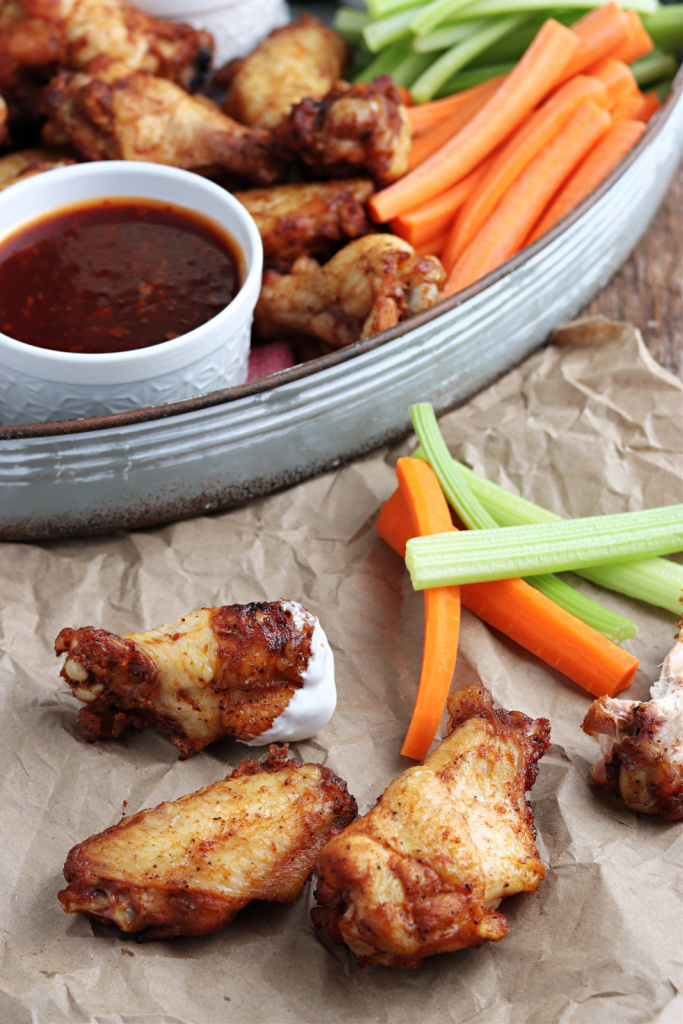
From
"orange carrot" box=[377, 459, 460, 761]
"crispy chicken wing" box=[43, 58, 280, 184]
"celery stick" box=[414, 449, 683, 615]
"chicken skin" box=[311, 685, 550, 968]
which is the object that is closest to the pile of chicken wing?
"crispy chicken wing" box=[43, 58, 280, 184]

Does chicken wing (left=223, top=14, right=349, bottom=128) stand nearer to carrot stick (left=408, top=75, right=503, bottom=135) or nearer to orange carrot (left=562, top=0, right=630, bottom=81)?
carrot stick (left=408, top=75, right=503, bottom=135)

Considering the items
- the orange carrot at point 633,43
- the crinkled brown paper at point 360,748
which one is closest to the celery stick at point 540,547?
the crinkled brown paper at point 360,748

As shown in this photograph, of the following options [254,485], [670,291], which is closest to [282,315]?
[254,485]

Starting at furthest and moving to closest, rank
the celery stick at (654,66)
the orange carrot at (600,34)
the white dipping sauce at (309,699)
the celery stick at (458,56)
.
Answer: the celery stick at (654,66) < the celery stick at (458,56) < the orange carrot at (600,34) < the white dipping sauce at (309,699)

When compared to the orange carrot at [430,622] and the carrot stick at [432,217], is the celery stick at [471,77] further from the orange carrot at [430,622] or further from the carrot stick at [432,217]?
the orange carrot at [430,622]

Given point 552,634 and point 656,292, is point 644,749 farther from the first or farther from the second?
point 656,292
